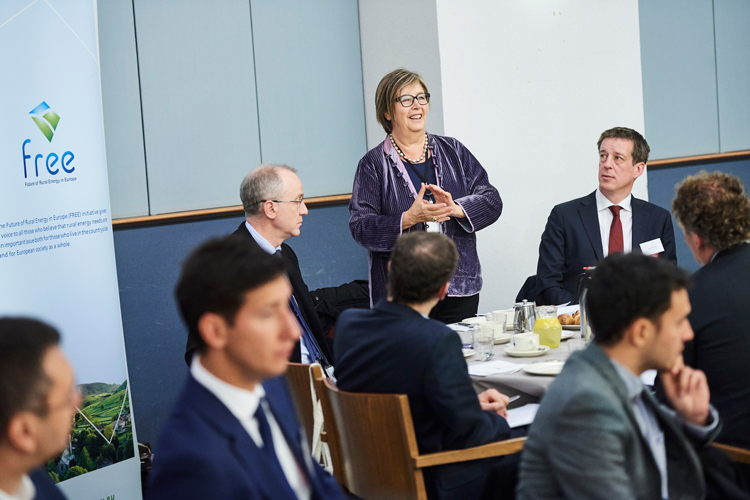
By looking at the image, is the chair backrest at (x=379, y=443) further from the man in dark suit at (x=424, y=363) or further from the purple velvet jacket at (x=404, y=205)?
the purple velvet jacket at (x=404, y=205)

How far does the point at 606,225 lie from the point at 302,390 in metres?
1.87

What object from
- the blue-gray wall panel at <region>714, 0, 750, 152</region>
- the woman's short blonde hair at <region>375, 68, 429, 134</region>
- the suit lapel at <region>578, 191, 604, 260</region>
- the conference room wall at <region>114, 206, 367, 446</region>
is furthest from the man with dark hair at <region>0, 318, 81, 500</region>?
the blue-gray wall panel at <region>714, 0, 750, 152</region>

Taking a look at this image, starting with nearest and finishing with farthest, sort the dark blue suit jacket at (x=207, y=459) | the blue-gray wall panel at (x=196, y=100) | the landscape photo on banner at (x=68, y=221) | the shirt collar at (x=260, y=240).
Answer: the dark blue suit jacket at (x=207, y=459) < the shirt collar at (x=260, y=240) < the landscape photo on banner at (x=68, y=221) < the blue-gray wall panel at (x=196, y=100)

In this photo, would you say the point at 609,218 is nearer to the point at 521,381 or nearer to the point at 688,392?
the point at 521,381

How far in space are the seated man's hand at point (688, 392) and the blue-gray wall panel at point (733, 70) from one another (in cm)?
540

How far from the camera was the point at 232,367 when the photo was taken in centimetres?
115

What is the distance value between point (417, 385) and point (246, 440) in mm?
783

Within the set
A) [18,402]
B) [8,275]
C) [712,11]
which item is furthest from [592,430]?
[712,11]

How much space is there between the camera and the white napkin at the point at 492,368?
2.25 m

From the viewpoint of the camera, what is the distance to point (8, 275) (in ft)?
9.64

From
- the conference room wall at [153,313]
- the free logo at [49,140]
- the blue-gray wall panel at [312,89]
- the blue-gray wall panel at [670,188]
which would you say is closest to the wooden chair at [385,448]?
the free logo at [49,140]

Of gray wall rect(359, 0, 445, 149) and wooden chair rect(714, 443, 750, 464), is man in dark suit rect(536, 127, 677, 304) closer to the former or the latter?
gray wall rect(359, 0, 445, 149)

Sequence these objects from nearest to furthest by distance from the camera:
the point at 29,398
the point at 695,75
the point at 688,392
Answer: the point at 29,398 → the point at 688,392 → the point at 695,75

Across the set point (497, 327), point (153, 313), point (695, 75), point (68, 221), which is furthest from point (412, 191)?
point (695, 75)
